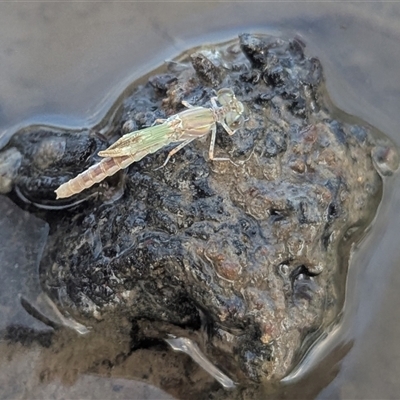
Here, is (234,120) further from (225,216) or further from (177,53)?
(177,53)

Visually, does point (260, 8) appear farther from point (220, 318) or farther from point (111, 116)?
point (220, 318)

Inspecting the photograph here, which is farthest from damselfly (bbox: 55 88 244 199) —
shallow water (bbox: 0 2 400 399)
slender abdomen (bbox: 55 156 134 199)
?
shallow water (bbox: 0 2 400 399)

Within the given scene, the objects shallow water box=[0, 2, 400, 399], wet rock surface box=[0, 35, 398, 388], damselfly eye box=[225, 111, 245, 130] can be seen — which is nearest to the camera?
wet rock surface box=[0, 35, 398, 388]

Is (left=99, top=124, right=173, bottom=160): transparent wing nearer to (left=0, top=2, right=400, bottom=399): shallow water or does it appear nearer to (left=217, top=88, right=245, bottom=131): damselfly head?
(left=217, top=88, right=245, bottom=131): damselfly head

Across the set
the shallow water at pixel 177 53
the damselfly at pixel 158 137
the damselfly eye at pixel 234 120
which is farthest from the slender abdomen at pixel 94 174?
the damselfly eye at pixel 234 120

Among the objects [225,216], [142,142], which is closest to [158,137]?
[142,142]

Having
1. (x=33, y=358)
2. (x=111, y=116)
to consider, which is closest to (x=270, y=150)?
(x=111, y=116)
